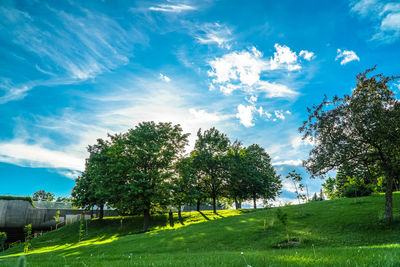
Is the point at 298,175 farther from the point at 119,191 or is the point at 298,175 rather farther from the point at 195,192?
the point at 119,191

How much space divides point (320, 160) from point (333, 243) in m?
6.01

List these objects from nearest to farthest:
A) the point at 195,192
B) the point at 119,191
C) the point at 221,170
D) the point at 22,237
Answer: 1. the point at 119,191
2. the point at 195,192
3. the point at 221,170
4. the point at 22,237

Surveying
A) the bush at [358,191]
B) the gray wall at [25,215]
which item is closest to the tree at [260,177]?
the bush at [358,191]

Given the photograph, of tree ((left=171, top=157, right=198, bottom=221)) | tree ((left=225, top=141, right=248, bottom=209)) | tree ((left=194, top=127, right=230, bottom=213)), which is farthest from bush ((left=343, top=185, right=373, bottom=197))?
tree ((left=171, top=157, right=198, bottom=221))

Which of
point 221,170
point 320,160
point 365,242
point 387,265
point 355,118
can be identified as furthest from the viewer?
point 221,170

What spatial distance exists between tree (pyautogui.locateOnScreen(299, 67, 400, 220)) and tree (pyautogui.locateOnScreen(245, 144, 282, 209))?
2893 centimetres

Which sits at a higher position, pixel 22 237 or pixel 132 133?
pixel 132 133

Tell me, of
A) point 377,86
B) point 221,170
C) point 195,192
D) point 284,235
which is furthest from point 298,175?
point 221,170

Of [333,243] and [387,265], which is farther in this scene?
[333,243]

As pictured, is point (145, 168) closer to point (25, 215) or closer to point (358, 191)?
point (358, 191)

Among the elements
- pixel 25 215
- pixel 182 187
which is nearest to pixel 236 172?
pixel 182 187

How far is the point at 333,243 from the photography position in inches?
566

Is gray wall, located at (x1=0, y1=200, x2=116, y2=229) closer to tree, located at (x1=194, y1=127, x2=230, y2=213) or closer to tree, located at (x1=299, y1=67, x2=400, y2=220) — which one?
tree, located at (x1=194, y1=127, x2=230, y2=213)

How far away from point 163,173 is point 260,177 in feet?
76.8
